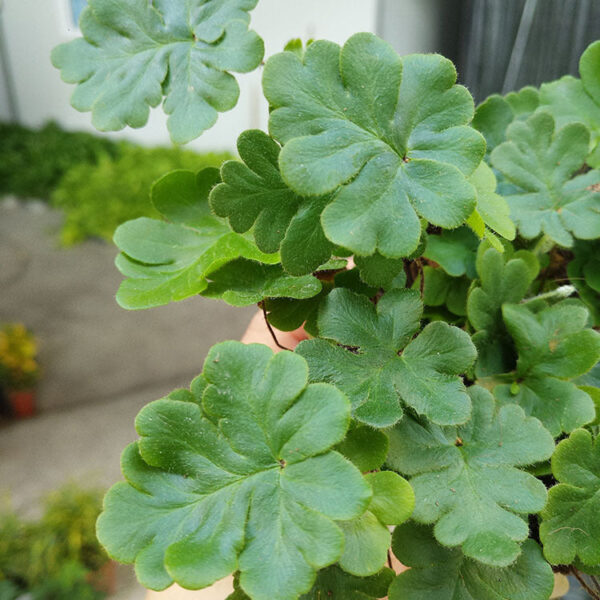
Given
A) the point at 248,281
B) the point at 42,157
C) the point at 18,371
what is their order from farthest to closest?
the point at 42,157 → the point at 18,371 → the point at 248,281

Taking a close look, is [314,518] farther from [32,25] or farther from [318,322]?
[32,25]

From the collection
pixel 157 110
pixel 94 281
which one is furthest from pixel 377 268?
pixel 157 110

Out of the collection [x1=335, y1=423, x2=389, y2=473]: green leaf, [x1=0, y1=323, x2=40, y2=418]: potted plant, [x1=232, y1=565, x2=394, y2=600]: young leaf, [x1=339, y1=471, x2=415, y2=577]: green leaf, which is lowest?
[x1=0, y1=323, x2=40, y2=418]: potted plant

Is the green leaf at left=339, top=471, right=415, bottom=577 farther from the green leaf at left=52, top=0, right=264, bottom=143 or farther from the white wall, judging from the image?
the white wall

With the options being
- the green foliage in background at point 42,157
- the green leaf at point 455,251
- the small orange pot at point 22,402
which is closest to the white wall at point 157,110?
the green foliage in background at point 42,157

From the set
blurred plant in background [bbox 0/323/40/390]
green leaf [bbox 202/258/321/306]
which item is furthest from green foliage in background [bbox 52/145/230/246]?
green leaf [bbox 202/258/321/306]

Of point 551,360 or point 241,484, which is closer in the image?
point 241,484

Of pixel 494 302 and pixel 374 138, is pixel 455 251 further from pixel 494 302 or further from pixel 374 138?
pixel 374 138
